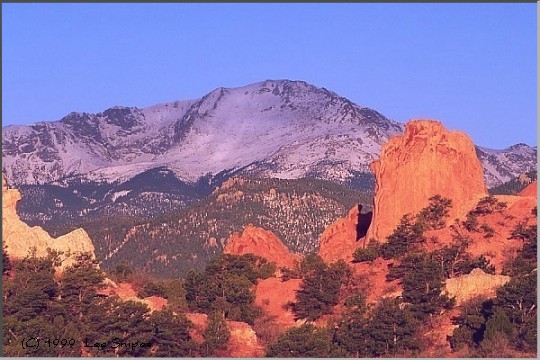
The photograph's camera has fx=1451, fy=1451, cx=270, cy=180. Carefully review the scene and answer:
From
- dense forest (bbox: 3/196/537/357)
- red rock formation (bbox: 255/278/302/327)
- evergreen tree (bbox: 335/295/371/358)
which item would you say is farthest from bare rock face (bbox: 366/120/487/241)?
evergreen tree (bbox: 335/295/371/358)

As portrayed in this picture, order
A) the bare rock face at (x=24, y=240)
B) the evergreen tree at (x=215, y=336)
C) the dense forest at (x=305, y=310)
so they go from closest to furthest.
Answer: the dense forest at (x=305, y=310) → the evergreen tree at (x=215, y=336) → the bare rock face at (x=24, y=240)

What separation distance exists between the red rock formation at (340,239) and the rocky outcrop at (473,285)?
65.4 ft

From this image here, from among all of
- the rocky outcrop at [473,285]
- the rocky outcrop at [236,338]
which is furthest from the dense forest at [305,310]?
the rocky outcrop at [473,285]

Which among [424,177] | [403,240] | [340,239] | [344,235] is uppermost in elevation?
[424,177]

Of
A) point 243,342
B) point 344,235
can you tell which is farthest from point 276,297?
point 344,235

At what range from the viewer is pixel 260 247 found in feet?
350

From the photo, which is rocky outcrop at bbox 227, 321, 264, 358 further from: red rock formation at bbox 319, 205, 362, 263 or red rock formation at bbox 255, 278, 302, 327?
red rock formation at bbox 319, 205, 362, 263

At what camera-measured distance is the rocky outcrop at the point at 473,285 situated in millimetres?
80688

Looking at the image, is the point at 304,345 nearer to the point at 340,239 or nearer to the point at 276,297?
the point at 276,297

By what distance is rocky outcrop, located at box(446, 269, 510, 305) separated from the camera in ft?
265

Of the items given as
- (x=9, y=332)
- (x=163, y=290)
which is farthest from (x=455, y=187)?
(x=9, y=332)

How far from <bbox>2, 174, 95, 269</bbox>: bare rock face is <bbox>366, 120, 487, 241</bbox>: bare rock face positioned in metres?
21.6

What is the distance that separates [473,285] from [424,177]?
1809 cm

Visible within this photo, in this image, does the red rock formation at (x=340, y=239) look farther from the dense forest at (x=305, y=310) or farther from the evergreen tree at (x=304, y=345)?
the evergreen tree at (x=304, y=345)
